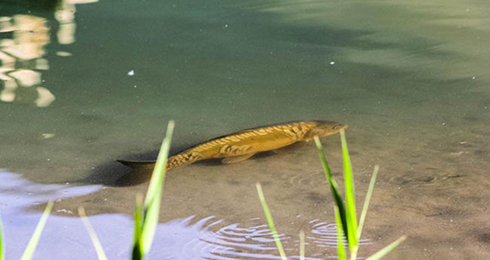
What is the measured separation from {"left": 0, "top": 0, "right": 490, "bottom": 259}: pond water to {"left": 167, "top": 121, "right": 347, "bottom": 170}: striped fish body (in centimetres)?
8

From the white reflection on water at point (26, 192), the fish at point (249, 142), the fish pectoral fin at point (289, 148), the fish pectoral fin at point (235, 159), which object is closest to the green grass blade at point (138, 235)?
the white reflection on water at point (26, 192)

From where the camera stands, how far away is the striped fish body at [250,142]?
3.83 m

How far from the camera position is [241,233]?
127 inches

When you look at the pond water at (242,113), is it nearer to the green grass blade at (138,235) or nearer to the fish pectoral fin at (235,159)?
the fish pectoral fin at (235,159)

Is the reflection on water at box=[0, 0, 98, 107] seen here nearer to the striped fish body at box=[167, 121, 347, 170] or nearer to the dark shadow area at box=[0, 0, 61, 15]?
the dark shadow area at box=[0, 0, 61, 15]

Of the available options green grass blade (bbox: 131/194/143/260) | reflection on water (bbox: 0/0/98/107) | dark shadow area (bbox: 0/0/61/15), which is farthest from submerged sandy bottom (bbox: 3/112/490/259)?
dark shadow area (bbox: 0/0/61/15)

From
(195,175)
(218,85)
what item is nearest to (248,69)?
(218,85)

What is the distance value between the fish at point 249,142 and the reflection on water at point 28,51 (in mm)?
1442

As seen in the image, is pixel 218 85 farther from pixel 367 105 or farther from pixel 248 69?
pixel 367 105

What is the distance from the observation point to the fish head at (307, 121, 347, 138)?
4148mm

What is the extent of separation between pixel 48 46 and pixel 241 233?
11.1ft

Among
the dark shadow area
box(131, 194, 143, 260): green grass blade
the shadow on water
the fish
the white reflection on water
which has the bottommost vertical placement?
the dark shadow area

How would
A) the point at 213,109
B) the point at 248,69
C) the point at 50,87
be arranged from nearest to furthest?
the point at 213,109
the point at 50,87
the point at 248,69

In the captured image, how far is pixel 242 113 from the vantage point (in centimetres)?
473
